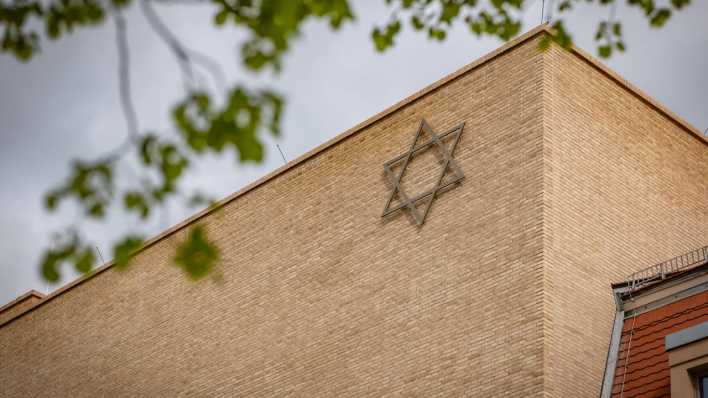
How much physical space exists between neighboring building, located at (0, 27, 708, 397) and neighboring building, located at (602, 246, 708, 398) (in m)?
0.35

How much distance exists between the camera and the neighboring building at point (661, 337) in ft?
50.8

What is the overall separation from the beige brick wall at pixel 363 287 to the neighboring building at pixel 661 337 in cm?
160

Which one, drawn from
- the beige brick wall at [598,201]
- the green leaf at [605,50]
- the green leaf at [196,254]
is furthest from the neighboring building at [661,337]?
the green leaf at [196,254]

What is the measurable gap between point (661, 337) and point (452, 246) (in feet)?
12.6

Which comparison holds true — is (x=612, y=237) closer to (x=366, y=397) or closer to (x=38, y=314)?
(x=366, y=397)

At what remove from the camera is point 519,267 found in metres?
17.6

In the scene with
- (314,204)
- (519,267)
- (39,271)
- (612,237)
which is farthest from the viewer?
(314,204)

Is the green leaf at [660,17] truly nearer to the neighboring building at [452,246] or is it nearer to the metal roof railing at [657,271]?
the neighboring building at [452,246]

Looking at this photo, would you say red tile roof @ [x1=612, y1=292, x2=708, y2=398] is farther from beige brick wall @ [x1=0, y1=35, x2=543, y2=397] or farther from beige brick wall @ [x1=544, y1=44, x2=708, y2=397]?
beige brick wall @ [x1=0, y1=35, x2=543, y2=397]

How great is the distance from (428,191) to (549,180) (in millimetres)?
2454

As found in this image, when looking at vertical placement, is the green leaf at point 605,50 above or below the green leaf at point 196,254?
above

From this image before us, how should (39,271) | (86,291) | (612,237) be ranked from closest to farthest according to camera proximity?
(39,271) < (612,237) < (86,291)

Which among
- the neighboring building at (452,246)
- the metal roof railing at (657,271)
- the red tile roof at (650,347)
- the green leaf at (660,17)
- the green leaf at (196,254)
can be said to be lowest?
the green leaf at (196,254)

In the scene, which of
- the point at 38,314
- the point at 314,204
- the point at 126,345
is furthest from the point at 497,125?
the point at 38,314
